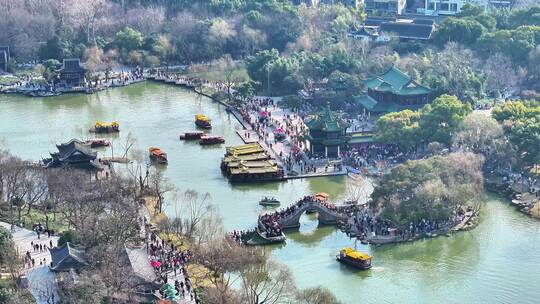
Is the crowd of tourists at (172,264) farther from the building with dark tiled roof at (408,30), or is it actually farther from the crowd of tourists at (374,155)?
the building with dark tiled roof at (408,30)

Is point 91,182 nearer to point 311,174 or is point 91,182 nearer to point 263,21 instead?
point 311,174

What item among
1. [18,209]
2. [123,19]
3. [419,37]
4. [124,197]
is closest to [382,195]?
[124,197]

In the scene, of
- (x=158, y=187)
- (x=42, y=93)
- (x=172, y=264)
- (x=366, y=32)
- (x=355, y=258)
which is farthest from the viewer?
(x=366, y=32)

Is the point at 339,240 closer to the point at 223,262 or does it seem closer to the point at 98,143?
the point at 223,262

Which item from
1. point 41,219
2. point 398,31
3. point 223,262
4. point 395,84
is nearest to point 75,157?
point 41,219

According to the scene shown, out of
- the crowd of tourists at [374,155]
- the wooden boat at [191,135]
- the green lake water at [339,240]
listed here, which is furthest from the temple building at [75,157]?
the crowd of tourists at [374,155]
